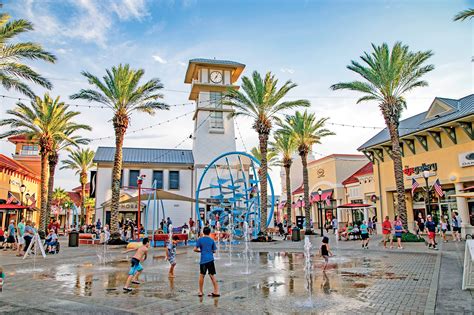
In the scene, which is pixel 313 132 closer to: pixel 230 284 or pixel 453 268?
pixel 453 268

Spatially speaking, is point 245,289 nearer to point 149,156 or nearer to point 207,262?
point 207,262

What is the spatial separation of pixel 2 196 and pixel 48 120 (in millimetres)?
11285

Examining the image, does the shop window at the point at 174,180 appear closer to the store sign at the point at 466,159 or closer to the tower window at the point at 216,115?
the tower window at the point at 216,115

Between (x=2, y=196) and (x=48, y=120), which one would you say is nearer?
(x=48, y=120)

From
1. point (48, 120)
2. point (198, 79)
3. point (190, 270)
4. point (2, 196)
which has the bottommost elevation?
point (190, 270)

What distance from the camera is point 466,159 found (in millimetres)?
23844

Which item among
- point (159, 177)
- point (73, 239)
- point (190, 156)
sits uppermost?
point (190, 156)

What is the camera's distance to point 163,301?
7.43 metres

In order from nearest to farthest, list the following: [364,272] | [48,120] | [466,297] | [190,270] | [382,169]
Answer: [466,297]
[364,272]
[190,270]
[48,120]
[382,169]

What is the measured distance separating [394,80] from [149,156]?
2637cm

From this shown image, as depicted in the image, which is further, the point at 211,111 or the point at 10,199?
the point at 211,111

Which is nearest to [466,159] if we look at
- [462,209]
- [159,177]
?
[462,209]

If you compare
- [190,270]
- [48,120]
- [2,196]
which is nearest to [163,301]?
[190,270]

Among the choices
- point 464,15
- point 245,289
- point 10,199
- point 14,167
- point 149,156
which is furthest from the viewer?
point 149,156
